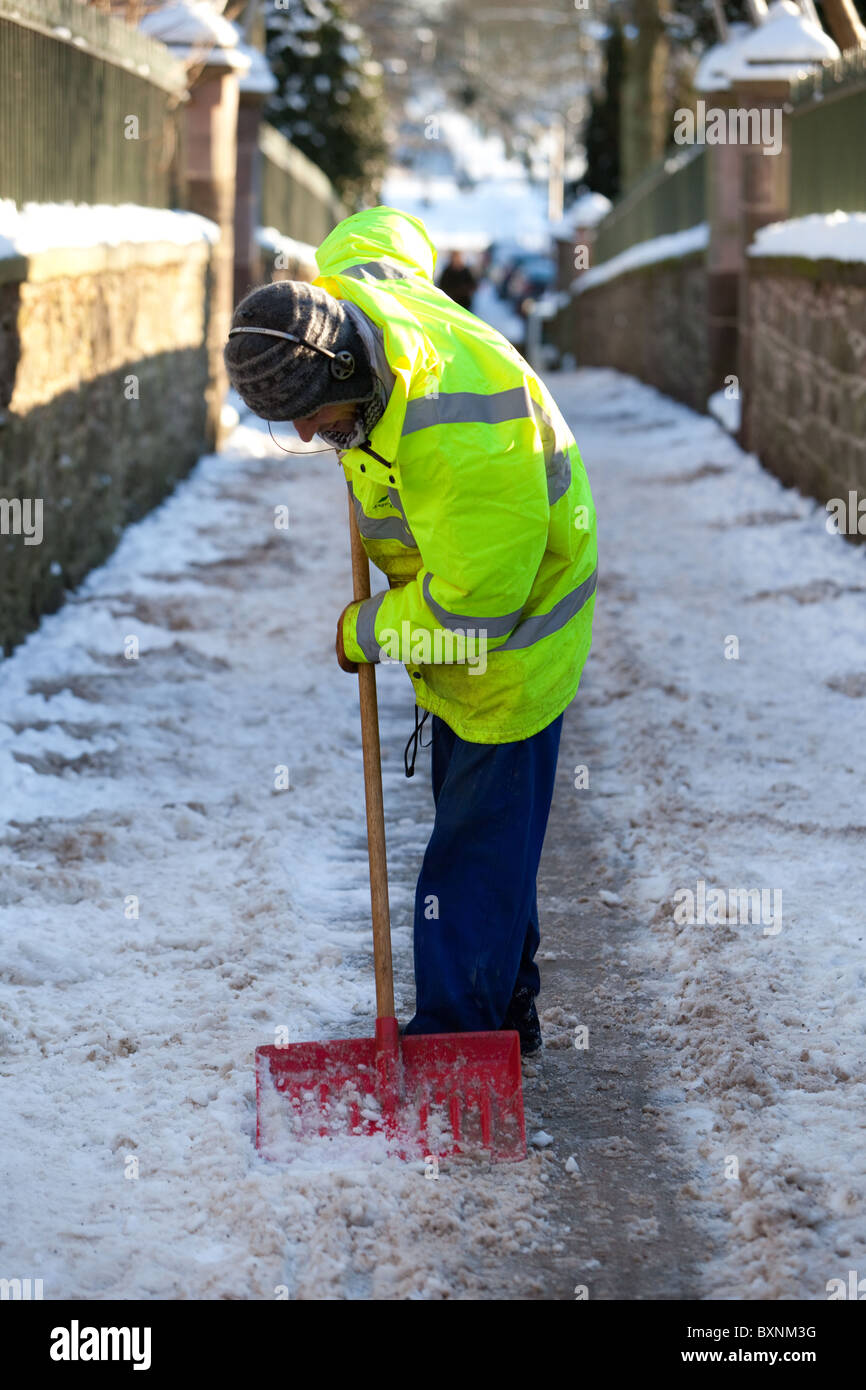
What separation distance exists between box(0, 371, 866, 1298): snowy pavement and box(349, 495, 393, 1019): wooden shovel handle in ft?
1.10

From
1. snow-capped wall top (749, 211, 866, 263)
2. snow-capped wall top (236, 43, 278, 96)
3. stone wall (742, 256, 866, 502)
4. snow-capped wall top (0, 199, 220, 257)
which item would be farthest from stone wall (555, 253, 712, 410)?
snow-capped wall top (0, 199, 220, 257)

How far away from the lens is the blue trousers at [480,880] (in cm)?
318

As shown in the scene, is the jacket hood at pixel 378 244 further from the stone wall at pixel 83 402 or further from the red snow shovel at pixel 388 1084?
the stone wall at pixel 83 402

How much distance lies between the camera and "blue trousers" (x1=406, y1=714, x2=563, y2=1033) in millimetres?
3184

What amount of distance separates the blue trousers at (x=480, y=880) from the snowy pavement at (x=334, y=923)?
301 millimetres

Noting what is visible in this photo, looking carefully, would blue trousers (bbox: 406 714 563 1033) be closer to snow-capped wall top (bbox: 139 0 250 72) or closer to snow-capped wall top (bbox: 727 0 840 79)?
snow-capped wall top (bbox: 727 0 840 79)

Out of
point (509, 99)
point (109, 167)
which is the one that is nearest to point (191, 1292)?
point (109, 167)

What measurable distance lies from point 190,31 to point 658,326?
6666 millimetres

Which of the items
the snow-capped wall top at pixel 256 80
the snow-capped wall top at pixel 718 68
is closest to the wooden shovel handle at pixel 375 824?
the snow-capped wall top at pixel 718 68

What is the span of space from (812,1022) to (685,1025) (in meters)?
0.27

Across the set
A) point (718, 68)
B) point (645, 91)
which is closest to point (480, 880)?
point (718, 68)

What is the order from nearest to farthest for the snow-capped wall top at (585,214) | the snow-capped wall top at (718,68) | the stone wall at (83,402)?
1. the stone wall at (83,402)
2. the snow-capped wall top at (718,68)
3. the snow-capped wall top at (585,214)

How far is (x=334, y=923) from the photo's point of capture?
13.7 ft

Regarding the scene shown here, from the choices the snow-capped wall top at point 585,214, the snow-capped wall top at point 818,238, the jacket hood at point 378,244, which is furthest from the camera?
the snow-capped wall top at point 585,214
